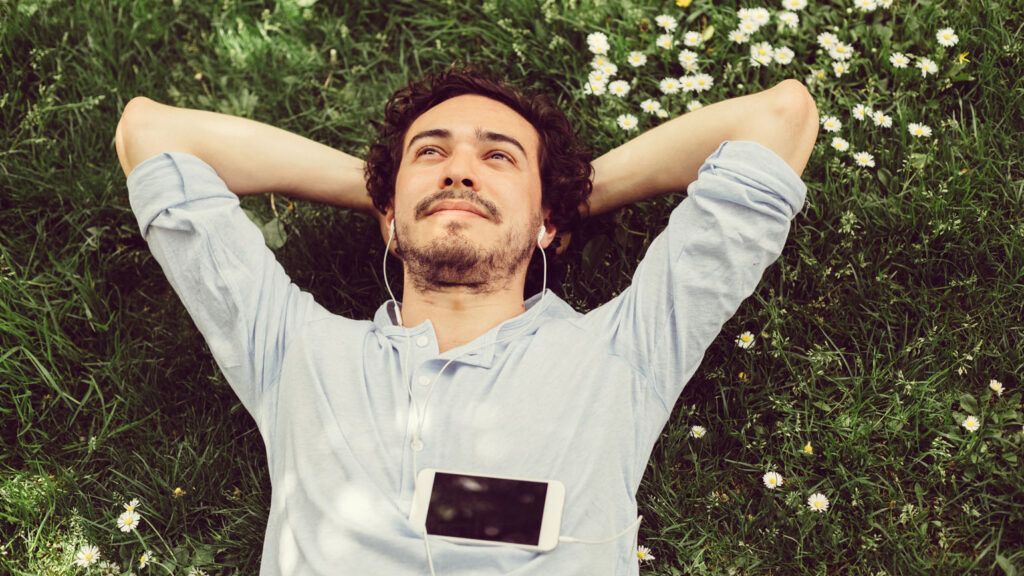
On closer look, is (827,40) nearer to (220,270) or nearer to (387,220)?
(387,220)

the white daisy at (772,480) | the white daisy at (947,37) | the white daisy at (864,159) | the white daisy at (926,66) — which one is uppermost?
the white daisy at (947,37)

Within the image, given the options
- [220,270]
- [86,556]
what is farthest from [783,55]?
[86,556]

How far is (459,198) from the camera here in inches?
122

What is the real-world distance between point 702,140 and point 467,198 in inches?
36.0

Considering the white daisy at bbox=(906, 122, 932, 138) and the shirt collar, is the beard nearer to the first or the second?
the shirt collar

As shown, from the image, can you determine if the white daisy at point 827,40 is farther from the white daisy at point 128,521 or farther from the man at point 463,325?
the white daisy at point 128,521

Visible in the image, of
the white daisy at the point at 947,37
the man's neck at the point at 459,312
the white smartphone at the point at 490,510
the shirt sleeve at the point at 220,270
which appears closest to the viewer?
the white smartphone at the point at 490,510

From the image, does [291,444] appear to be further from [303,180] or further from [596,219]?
[596,219]

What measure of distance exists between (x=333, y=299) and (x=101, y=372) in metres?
1.07

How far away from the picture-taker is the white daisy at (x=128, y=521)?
11.7ft

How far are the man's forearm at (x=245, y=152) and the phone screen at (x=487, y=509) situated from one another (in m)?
1.43

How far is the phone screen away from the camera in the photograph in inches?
106

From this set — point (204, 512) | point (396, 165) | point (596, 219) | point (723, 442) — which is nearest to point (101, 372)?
point (204, 512)

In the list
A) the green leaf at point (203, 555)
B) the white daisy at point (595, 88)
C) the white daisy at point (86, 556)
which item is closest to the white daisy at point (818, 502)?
the white daisy at point (595, 88)
